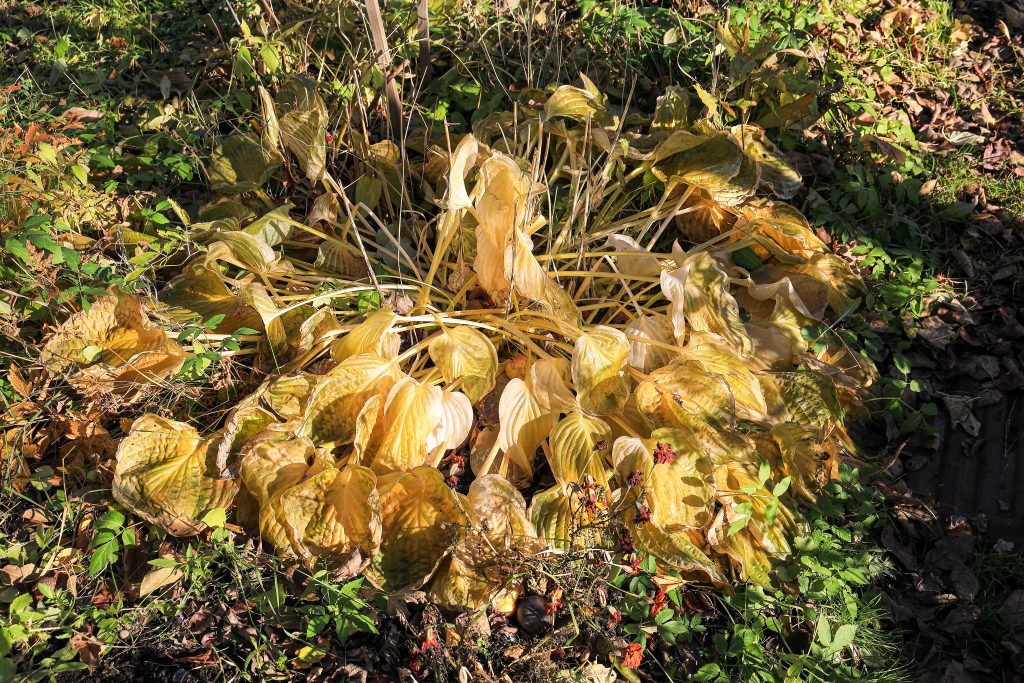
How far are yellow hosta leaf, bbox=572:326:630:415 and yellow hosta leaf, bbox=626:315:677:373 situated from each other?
0.53ft

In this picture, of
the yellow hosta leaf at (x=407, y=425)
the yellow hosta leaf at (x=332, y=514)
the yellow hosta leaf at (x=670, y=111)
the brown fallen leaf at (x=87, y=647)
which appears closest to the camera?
the brown fallen leaf at (x=87, y=647)

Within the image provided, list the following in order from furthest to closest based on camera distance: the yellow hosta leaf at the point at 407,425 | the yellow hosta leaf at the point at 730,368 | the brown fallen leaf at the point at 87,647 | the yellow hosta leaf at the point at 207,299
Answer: the yellow hosta leaf at the point at 207,299
the yellow hosta leaf at the point at 730,368
the yellow hosta leaf at the point at 407,425
the brown fallen leaf at the point at 87,647

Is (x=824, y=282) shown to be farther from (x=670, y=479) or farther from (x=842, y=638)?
(x=842, y=638)

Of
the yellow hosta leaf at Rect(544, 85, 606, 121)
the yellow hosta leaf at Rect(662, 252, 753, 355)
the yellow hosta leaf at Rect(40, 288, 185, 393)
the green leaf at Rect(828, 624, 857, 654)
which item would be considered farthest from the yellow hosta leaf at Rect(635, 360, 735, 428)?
the yellow hosta leaf at Rect(40, 288, 185, 393)

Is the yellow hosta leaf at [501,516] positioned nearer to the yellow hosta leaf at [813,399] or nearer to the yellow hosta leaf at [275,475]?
the yellow hosta leaf at [275,475]

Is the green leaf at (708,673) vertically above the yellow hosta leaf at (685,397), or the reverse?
the yellow hosta leaf at (685,397)

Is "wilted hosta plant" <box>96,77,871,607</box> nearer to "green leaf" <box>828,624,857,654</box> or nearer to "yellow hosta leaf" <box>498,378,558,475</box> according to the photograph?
"yellow hosta leaf" <box>498,378,558,475</box>

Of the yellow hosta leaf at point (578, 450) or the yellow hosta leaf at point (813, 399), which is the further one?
the yellow hosta leaf at point (813, 399)

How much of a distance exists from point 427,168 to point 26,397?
1.36 meters

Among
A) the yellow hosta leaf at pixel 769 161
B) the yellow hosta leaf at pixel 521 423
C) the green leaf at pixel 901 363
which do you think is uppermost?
the yellow hosta leaf at pixel 769 161

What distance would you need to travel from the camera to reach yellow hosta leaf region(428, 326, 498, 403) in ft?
6.54

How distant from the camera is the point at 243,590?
5.82ft

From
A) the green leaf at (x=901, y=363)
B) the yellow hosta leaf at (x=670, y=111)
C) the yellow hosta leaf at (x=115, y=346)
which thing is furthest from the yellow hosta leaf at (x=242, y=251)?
the green leaf at (x=901, y=363)

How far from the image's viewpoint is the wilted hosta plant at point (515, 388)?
1.86 metres
